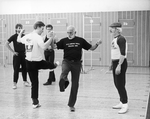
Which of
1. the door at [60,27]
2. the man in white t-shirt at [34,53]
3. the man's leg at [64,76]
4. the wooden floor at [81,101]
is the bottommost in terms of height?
the wooden floor at [81,101]

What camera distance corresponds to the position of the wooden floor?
18.6 feet

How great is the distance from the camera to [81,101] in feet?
22.6

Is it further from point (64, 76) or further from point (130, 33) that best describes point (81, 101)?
point (130, 33)

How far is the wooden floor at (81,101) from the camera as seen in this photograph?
5.67 metres

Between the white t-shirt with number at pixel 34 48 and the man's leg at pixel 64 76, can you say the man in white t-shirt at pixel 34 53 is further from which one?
the man's leg at pixel 64 76

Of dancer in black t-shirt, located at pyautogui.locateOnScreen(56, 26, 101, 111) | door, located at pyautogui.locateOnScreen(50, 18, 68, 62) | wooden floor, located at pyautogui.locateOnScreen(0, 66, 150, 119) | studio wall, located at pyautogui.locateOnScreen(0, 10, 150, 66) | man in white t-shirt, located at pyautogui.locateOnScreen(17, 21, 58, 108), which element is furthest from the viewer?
door, located at pyautogui.locateOnScreen(50, 18, 68, 62)

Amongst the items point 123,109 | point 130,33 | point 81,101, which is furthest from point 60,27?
point 123,109

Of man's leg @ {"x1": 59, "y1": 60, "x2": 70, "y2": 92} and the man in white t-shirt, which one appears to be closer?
man's leg @ {"x1": 59, "y1": 60, "x2": 70, "y2": 92}

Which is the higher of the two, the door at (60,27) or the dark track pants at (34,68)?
the door at (60,27)

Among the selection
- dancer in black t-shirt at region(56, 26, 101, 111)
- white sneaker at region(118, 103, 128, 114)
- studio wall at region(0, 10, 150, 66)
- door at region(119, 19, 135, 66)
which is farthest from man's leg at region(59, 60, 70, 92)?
door at region(119, 19, 135, 66)

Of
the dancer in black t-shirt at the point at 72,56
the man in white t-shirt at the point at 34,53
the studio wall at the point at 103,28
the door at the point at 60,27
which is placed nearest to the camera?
the dancer in black t-shirt at the point at 72,56

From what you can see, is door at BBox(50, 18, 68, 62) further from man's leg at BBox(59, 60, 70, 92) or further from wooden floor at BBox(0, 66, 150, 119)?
man's leg at BBox(59, 60, 70, 92)

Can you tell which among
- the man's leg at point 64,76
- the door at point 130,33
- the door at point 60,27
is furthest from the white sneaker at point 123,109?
the door at point 60,27

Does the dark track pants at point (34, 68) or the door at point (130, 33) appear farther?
the door at point (130, 33)
